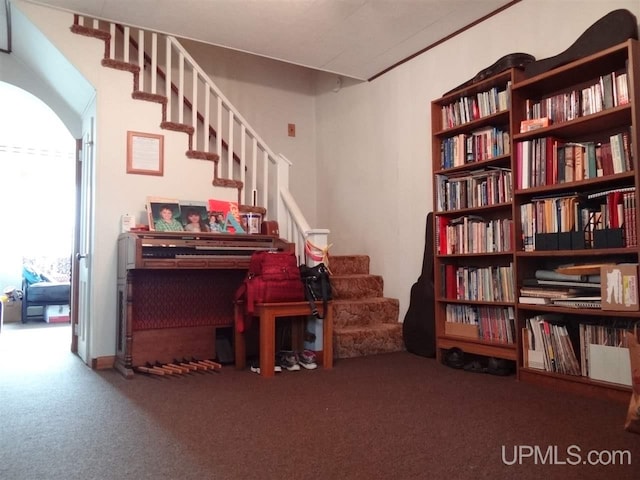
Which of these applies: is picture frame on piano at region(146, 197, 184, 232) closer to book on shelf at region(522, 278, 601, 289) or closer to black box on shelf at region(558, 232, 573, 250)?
book on shelf at region(522, 278, 601, 289)

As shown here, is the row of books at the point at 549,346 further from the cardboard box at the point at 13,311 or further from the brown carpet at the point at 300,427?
the cardboard box at the point at 13,311

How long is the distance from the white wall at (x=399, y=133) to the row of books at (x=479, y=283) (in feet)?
1.85

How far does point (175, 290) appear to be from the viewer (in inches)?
141

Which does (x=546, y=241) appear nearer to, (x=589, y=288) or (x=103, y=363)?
(x=589, y=288)

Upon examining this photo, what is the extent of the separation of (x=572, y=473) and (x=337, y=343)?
2.18 m

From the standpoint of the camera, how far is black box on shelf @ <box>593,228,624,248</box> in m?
2.50

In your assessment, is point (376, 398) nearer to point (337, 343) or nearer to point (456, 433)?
point (456, 433)

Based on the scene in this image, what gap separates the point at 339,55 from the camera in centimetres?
427

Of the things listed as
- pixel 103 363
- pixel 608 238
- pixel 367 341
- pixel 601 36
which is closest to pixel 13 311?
pixel 103 363

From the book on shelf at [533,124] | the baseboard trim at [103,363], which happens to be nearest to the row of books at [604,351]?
the book on shelf at [533,124]

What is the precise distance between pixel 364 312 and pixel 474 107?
1817mm

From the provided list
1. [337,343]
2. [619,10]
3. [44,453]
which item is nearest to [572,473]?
[44,453]

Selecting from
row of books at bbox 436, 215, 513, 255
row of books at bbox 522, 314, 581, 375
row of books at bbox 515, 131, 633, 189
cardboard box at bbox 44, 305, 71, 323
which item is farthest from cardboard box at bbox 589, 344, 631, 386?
cardboard box at bbox 44, 305, 71, 323

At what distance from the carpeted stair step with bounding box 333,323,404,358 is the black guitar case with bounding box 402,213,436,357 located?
83mm
